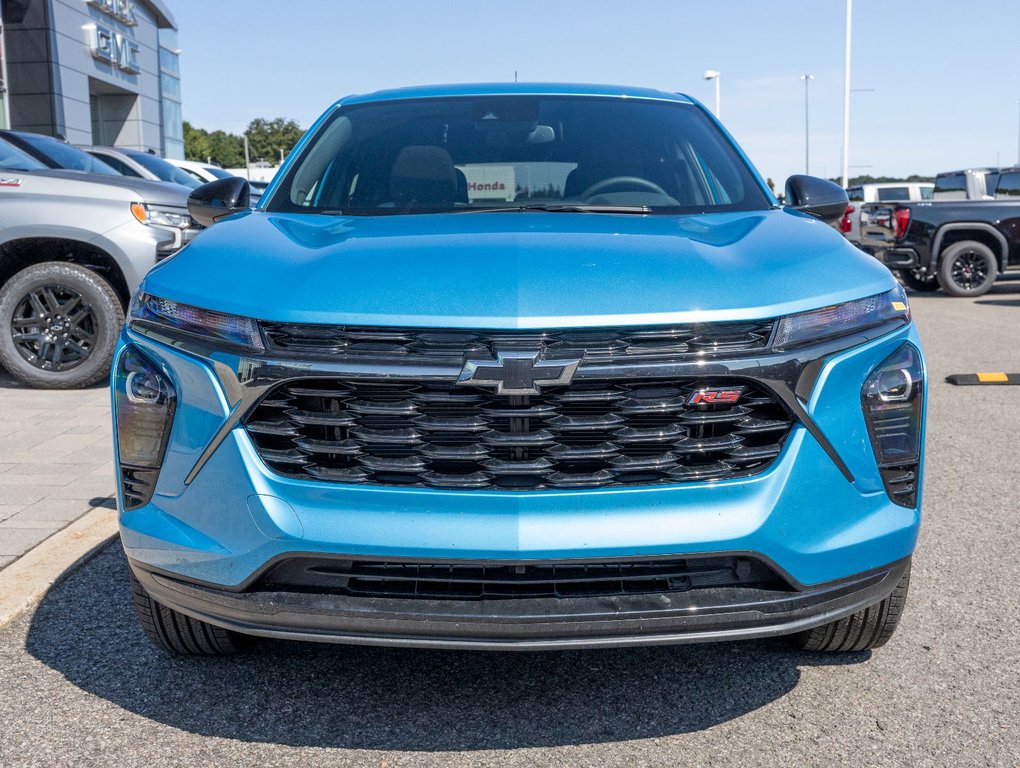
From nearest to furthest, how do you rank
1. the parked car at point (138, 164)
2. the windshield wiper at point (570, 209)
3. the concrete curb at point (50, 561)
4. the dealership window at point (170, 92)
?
the windshield wiper at point (570, 209)
the concrete curb at point (50, 561)
the parked car at point (138, 164)
the dealership window at point (170, 92)

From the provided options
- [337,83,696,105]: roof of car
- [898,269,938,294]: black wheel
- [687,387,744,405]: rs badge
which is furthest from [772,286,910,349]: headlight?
[898,269,938,294]: black wheel

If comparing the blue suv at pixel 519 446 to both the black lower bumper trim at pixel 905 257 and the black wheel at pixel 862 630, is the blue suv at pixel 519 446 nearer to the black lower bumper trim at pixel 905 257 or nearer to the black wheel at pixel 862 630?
the black wheel at pixel 862 630

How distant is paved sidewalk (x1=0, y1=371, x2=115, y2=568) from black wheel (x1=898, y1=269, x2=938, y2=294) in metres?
12.7

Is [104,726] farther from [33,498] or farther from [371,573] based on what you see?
[33,498]

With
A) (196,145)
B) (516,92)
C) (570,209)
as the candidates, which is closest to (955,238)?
(516,92)

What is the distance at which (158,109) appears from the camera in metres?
44.8

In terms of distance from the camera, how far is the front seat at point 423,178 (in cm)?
363

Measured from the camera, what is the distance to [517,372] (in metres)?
2.36

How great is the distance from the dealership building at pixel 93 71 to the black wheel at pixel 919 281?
1854 centimetres

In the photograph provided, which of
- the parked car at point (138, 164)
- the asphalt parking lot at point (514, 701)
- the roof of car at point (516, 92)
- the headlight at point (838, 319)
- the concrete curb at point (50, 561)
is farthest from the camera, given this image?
the parked car at point (138, 164)

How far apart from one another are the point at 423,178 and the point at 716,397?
166 cm

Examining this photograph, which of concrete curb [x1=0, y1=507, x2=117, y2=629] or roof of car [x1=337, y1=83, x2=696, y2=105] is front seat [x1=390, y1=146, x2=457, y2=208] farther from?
concrete curb [x1=0, y1=507, x2=117, y2=629]

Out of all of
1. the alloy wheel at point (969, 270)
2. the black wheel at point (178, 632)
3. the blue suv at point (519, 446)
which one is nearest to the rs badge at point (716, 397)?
the blue suv at point (519, 446)

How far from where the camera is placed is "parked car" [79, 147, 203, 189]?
13.2m
